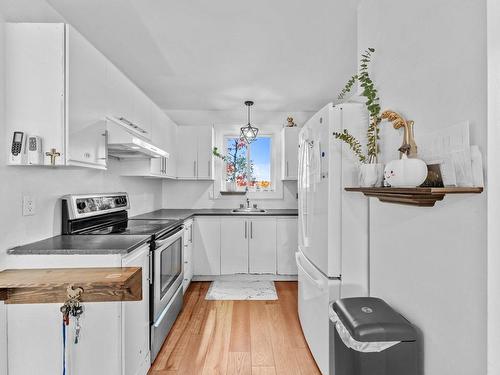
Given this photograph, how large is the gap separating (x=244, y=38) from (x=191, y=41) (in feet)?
1.44

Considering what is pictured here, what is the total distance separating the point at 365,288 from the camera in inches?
67.4

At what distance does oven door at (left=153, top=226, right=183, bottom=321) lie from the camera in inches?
77.9

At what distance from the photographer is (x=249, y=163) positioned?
169 inches

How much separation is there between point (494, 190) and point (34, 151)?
1.93m

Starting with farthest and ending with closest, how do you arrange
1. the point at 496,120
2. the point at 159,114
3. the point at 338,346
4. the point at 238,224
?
the point at 238,224 < the point at 159,114 < the point at 338,346 < the point at 496,120

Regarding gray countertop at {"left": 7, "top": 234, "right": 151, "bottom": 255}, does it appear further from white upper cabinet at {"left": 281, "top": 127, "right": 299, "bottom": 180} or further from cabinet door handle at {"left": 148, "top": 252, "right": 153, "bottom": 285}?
white upper cabinet at {"left": 281, "top": 127, "right": 299, "bottom": 180}

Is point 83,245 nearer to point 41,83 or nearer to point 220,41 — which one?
point 41,83

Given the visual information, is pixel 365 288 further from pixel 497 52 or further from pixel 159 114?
pixel 159 114

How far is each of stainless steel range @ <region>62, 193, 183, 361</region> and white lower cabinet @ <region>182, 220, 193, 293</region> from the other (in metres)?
0.31

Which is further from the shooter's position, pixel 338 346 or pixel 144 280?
pixel 144 280

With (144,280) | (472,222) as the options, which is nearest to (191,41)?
(144,280)

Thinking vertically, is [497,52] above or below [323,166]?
above

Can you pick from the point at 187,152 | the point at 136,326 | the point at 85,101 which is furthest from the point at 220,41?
the point at 136,326

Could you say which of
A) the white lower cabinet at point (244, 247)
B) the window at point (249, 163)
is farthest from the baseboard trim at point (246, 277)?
the window at point (249, 163)
